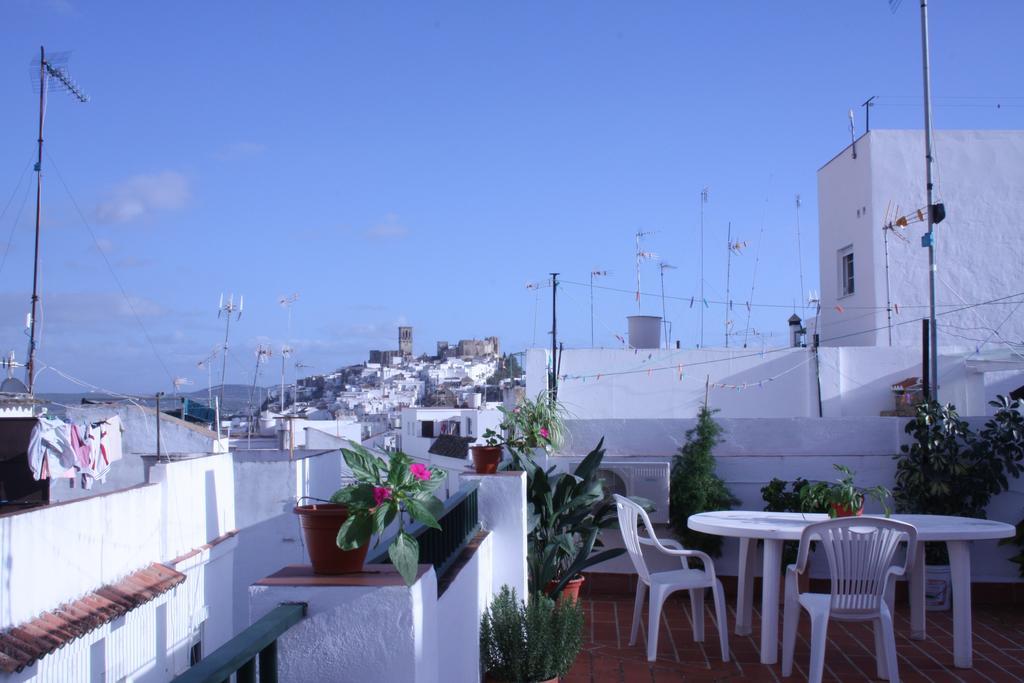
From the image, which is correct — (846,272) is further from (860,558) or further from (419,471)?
(419,471)

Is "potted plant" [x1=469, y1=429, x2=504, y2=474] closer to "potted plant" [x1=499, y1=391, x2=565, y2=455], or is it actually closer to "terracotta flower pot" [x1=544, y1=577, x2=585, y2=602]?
"potted plant" [x1=499, y1=391, x2=565, y2=455]

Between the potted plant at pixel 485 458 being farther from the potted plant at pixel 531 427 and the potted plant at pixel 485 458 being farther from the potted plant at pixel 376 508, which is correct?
the potted plant at pixel 376 508

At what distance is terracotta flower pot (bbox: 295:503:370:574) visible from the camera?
2.21m

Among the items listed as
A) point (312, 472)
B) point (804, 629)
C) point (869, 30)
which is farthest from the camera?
point (312, 472)

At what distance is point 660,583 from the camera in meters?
4.91

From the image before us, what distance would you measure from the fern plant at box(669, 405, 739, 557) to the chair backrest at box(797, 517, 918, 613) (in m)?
2.12

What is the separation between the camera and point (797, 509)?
6172 mm

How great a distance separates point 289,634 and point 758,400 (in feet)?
35.6

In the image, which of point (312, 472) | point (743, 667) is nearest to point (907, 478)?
point (743, 667)

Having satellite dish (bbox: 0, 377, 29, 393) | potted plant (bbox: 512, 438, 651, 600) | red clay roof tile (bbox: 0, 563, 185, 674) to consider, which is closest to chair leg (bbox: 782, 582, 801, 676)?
potted plant (bbox: 512, 438, 651, 600)

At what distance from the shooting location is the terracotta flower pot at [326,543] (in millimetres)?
2209

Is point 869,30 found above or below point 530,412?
above

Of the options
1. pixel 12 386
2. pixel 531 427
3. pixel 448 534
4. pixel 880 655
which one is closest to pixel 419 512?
pixel 448 534

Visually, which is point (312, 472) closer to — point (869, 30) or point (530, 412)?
point (530, 412)
